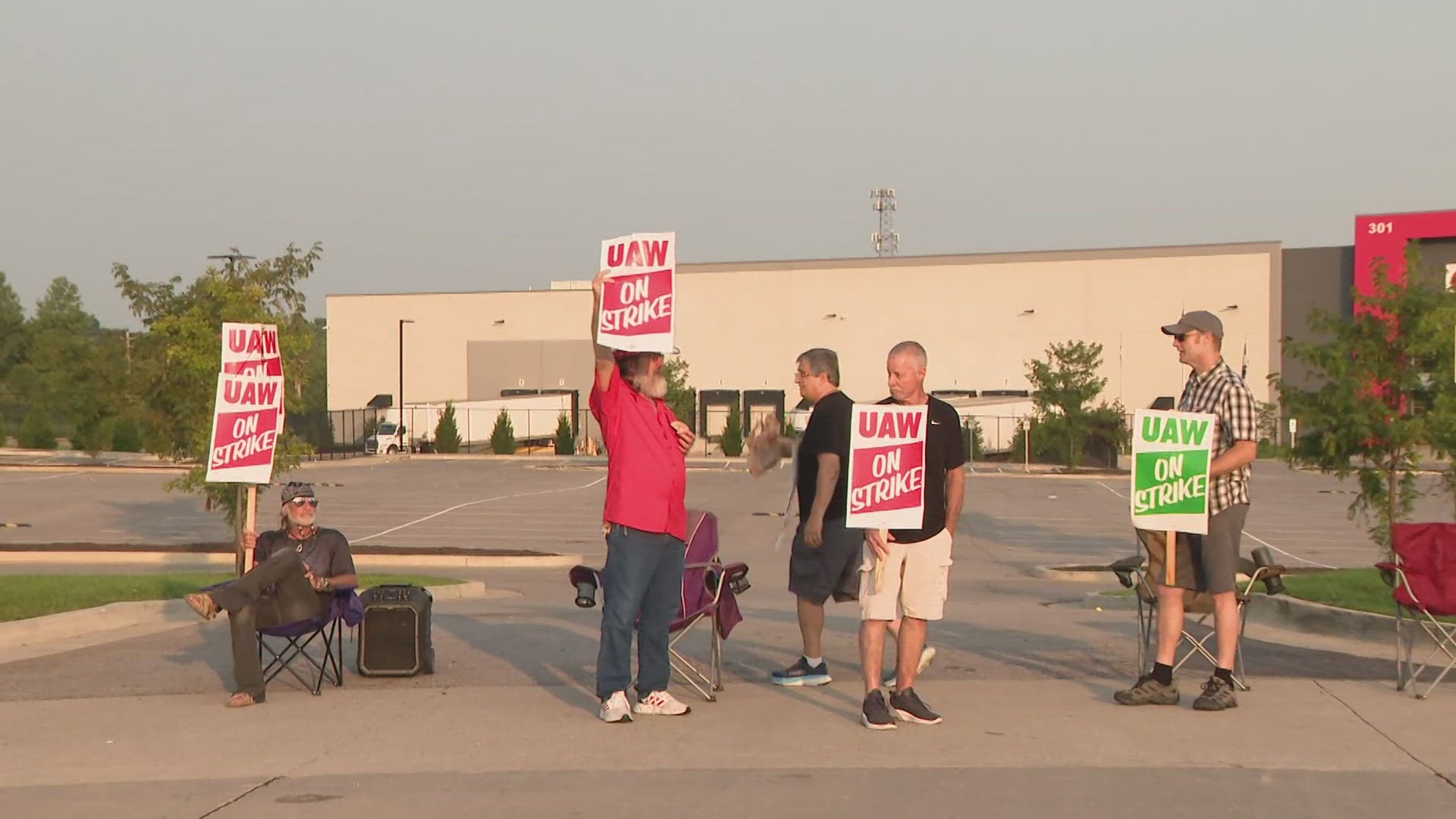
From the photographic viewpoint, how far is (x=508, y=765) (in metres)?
7.65

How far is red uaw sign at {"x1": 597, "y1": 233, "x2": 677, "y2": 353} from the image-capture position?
8.72m

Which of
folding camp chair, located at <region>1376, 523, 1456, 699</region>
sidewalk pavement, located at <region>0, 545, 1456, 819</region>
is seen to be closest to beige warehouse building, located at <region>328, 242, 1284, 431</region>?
folding camp chair, located at <region>1376, 523, 1456, 699</region>

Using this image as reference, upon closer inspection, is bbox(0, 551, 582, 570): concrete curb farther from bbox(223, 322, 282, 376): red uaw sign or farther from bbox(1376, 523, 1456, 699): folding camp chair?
bbox(1376, 523, 1456, 699): folding camp chair

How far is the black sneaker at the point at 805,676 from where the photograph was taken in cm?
1002

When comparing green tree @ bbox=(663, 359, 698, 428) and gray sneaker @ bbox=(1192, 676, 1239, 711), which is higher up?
green tree @ bbox=(663, 359, 698, 428)

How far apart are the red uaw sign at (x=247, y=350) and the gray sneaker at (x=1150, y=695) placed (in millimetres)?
6972

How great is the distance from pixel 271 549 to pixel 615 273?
3.15 meters

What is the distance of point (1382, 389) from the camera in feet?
56.2

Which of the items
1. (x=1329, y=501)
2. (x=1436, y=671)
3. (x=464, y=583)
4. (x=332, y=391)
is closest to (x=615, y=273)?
(x=1436, y=671)

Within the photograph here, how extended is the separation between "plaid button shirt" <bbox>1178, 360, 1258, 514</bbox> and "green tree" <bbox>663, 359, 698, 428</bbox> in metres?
59.3

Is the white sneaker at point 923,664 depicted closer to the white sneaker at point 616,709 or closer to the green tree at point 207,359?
the white sneaker at point 616,709

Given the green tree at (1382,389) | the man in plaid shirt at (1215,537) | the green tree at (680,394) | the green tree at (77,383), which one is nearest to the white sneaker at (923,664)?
the man in plaid shirt at (1215,537)

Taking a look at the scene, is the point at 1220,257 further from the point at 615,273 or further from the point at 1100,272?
the point at 615,273

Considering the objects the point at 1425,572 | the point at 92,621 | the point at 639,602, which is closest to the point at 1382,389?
the point at 1425,572
